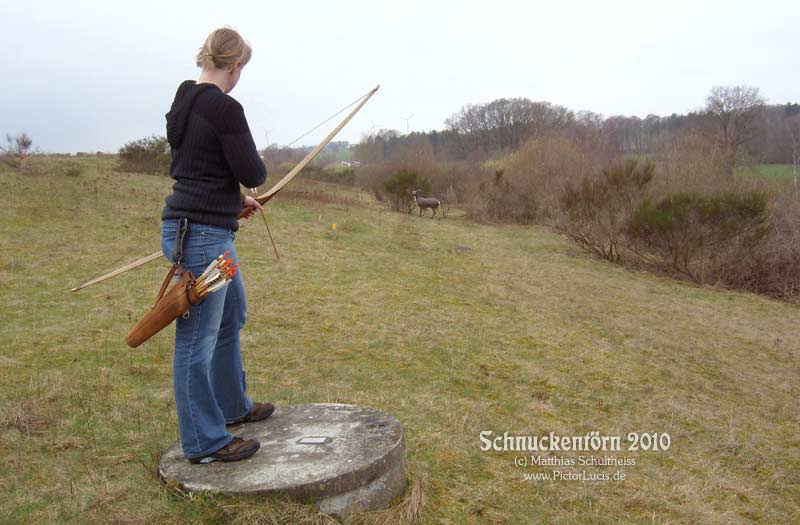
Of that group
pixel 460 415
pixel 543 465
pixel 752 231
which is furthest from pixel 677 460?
pixel 752 231

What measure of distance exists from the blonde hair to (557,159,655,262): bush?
49.1 ft

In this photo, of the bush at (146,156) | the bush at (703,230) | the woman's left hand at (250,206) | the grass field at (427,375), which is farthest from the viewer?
the bush at (146,156)

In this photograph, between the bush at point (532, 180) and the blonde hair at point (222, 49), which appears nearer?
the blonde hair at point (222, 49)

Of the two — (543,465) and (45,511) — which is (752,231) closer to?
(543,465)

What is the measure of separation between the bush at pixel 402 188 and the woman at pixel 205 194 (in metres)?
22.4

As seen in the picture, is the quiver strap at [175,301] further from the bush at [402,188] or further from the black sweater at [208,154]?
the bush at [402,188]

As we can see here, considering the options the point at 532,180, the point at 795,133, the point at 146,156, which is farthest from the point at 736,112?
the point at 146,156

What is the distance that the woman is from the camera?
2.84 metres

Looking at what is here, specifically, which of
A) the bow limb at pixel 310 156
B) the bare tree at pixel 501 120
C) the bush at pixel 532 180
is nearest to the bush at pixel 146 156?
the bush at pixel 532 180

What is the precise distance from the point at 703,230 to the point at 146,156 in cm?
1947

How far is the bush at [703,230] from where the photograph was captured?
47.1ft

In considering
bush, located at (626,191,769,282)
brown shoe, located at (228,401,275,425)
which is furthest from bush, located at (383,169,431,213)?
brown shoe, located at (228,401,275,425)

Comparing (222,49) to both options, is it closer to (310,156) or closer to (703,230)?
(310,156)

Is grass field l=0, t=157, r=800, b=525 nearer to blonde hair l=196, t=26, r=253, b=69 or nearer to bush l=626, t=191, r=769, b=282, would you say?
bush l=626, t=191, r=769, b=282
